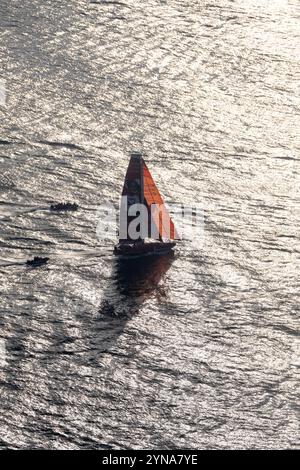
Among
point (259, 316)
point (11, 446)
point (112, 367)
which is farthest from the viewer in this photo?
point (259, 316)

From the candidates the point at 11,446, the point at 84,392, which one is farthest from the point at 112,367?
the point at 11,446

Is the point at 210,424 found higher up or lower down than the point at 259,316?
lower down

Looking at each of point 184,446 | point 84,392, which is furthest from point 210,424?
point 84,392

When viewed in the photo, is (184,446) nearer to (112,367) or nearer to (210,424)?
(210,424)

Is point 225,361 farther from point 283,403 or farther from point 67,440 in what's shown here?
point 67,440

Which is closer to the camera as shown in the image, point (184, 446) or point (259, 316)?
point (184, 446)

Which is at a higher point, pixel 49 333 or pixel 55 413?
pixel 49 333

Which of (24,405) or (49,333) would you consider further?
(49,333)

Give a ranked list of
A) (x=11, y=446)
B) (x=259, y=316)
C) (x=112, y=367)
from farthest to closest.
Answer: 1. (x=259, y=316)
2. (x=112, y=367)
3. (x=11, y=446)

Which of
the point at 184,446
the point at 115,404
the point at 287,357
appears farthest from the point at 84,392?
the point at 287,357
